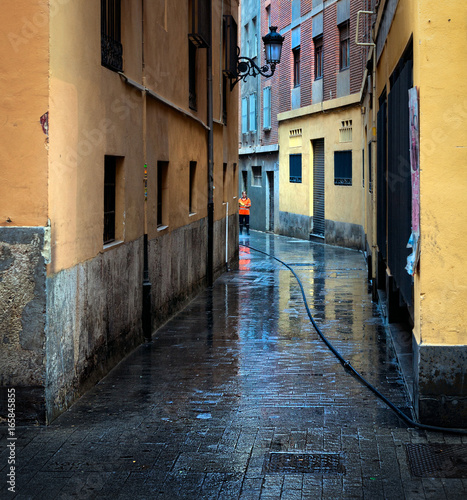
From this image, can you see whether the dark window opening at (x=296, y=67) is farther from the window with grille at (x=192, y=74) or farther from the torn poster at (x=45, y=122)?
the torn poster at (x=45, y=122)

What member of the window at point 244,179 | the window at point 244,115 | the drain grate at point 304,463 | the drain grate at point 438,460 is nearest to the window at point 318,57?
the window at point 244,115

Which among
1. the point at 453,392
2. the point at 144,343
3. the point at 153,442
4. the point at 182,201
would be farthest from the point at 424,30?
the point at 182,201

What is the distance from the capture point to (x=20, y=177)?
664cm

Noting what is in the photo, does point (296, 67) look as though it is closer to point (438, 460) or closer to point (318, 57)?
point (318, 57)

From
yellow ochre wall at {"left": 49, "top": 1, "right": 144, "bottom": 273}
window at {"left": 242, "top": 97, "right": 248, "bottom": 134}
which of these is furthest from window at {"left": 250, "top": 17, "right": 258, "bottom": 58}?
yellow ochre wall at {"left": 49, "top": 1, "right": 144, "bottom": 273}

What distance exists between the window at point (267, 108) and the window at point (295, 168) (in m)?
3.49

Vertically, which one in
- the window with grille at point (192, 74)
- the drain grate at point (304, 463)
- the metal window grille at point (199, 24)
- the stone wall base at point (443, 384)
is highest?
the metal window grille at point (199, 24)

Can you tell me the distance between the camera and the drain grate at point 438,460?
543 centimetres

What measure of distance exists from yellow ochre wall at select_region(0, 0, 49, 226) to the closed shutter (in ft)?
71.0

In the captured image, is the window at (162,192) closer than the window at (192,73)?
Yes

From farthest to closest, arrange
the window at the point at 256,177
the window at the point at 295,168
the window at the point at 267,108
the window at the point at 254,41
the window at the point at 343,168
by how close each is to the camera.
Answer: the window at the point at 256,177 < the window at the point at 254,41 < the window at the point at 267,108 < the window at the point at 295,168 < the window at the point at 343,168

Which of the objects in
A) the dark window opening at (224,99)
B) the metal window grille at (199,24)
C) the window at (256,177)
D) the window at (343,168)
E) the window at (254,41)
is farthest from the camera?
the window at (256,177)

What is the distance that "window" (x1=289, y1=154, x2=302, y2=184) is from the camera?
3008 cm

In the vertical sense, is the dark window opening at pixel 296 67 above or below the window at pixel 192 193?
above
